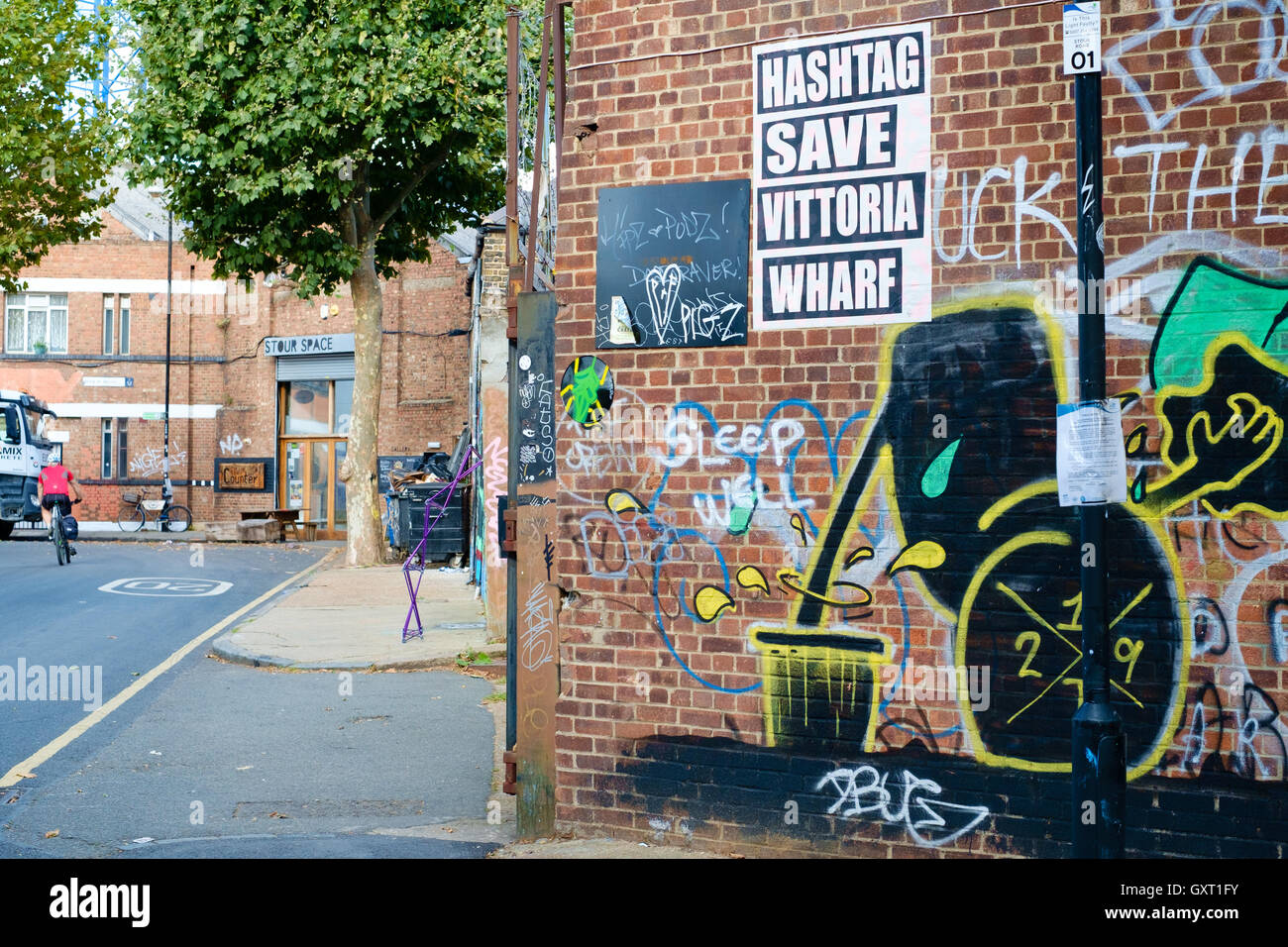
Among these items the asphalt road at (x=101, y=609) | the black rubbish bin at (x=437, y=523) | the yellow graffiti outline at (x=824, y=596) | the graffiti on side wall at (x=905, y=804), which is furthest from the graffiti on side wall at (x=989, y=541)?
the black rubbish bin at (x=437, y=523)

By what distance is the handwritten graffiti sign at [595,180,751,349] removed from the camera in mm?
5273

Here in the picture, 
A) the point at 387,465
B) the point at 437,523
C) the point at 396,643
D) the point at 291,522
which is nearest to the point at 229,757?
the point at 396,643

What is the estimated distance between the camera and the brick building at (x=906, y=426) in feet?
14.8

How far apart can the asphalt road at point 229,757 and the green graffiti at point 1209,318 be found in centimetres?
373

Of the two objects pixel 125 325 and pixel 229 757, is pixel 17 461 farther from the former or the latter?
pixel 229 757

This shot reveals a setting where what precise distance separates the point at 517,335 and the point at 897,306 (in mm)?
1875

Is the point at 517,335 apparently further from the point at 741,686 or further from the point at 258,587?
the point at 258,587

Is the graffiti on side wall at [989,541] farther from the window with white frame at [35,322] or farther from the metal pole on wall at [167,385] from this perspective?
the window with white frame at [35,322]

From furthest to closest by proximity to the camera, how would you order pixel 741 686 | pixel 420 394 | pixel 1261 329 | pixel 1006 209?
pixel 420 394 → pixel 741 686 → pixel 1006 209 → pixel 1261 329

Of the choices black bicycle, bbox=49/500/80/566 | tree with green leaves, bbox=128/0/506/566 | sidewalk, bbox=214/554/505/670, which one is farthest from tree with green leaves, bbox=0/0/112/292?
sidewalk, bbox=214/554/505/670

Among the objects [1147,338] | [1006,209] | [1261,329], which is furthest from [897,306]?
[1261,329]

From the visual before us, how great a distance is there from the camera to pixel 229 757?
7086 mm

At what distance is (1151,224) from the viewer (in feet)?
15.2

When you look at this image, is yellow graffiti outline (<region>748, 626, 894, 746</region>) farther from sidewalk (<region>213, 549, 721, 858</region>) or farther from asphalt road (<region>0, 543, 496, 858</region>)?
asphalt road (<region>0, 543, 496, 858</region>)
